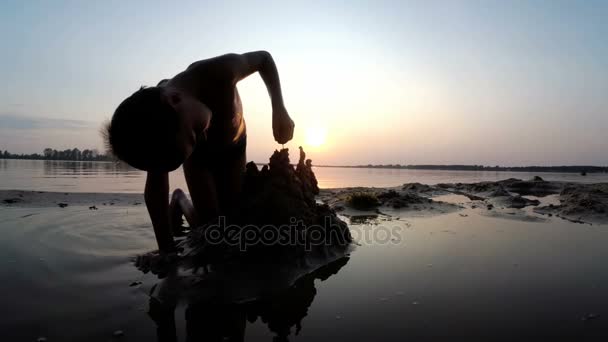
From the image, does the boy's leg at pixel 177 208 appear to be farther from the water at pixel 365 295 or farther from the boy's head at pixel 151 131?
the boy's head at pixel 151 131

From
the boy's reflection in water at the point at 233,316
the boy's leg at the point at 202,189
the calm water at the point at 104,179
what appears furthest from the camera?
the calm water at the point at 104,179

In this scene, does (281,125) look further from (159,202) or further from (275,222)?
(159,202)

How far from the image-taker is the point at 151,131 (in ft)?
5.94

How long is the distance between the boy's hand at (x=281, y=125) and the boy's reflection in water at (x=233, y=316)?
4.35ft

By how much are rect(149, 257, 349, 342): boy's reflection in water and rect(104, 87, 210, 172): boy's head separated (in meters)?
0.84

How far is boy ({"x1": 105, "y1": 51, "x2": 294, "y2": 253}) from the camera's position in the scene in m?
1.84

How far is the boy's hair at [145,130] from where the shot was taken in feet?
5.95

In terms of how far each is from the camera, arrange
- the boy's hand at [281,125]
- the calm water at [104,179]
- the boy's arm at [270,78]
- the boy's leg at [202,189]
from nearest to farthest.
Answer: the boy's arm at [270,78], the boy's hand at [281,125], the boy's leg at [202,189], the calm water at [104,179]

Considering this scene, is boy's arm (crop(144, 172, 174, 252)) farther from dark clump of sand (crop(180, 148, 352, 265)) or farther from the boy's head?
the boy's head

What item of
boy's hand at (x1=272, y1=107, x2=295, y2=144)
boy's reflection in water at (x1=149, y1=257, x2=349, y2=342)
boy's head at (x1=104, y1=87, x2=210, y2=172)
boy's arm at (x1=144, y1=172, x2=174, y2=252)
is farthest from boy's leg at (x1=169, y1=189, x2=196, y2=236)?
boy's head at (x1=104, y1=87, x2=210, y2=172)

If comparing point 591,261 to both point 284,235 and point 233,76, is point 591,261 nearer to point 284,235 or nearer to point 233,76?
point 284,235

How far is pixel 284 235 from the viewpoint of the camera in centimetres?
308

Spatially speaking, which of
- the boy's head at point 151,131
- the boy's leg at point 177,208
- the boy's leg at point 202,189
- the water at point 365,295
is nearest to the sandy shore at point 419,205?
the water at point 365,295

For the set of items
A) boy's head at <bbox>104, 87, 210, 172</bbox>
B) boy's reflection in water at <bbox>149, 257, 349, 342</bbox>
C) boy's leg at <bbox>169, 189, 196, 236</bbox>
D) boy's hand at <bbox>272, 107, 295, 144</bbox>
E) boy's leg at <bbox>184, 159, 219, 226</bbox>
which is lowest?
boy's reflection in water at <bbox>149, 257, 349, 342</bbox>
